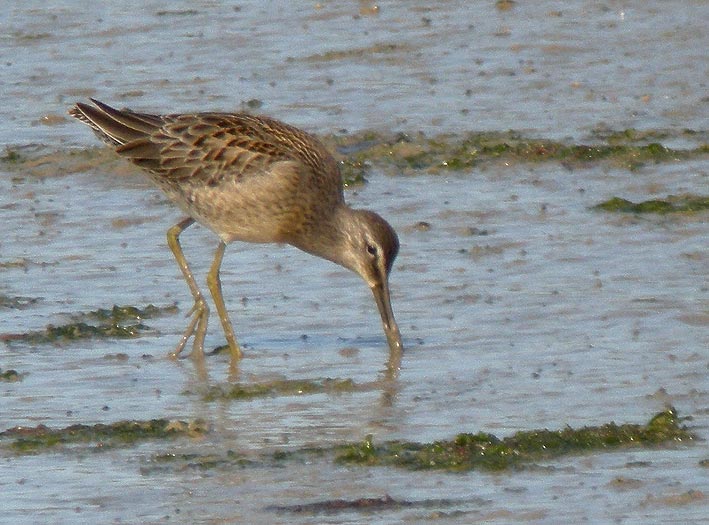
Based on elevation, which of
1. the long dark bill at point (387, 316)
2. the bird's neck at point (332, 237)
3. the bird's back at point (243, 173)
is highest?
the bird's back at point (243, 173)

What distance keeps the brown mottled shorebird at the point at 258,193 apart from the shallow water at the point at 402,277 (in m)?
0.29

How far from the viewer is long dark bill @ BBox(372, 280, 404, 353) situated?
8.03 metres

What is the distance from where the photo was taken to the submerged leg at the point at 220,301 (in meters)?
8.23

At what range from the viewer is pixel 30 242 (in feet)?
32.5

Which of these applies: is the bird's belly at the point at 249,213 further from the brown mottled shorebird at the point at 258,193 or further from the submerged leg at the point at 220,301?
the submerged leg at the point at 220,301

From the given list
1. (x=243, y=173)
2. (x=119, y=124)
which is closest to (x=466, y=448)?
(x=243, y=173)

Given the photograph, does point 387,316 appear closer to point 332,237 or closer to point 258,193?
point 332,237

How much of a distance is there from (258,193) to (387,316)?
94cm

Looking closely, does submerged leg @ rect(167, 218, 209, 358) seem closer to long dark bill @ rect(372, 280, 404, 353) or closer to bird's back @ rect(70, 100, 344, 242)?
bird's back @ rect(70, 100, 344, 242)

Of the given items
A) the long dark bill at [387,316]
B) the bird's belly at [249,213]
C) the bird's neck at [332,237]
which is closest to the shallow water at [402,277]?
the long dark bill at [387,316]

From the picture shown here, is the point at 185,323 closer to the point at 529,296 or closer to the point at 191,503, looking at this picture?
the point at 529,296

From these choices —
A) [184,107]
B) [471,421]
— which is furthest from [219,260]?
[184,107]

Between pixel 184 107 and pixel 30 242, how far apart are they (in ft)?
10.3

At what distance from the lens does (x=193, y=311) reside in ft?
27.9
